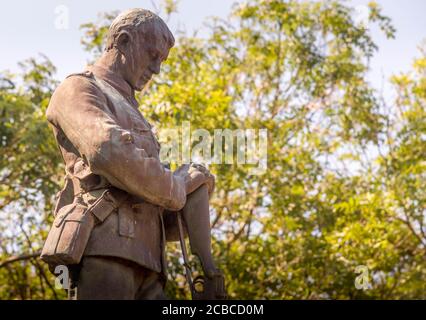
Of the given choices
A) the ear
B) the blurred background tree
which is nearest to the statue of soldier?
the ear

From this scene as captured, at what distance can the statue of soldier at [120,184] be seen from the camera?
4.75 metres

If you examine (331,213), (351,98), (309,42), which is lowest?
(331,213)

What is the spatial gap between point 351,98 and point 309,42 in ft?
4.57

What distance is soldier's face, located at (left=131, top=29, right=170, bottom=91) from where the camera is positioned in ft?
17.9

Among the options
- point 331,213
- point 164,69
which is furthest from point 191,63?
point 331,213

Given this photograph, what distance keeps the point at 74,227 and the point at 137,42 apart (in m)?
1.36

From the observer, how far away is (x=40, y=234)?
15.2 m

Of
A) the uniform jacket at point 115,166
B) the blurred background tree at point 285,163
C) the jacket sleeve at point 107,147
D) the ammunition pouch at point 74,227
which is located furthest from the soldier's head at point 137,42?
the blurred background tree at point 285,163

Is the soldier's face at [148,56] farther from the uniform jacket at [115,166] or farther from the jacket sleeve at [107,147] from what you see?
the jacket sleeve at [107,147]

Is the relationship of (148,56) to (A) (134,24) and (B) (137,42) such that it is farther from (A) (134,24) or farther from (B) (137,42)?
(A) (134,24)

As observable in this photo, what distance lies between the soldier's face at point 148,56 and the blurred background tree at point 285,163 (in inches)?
321

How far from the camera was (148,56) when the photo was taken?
216 inches
